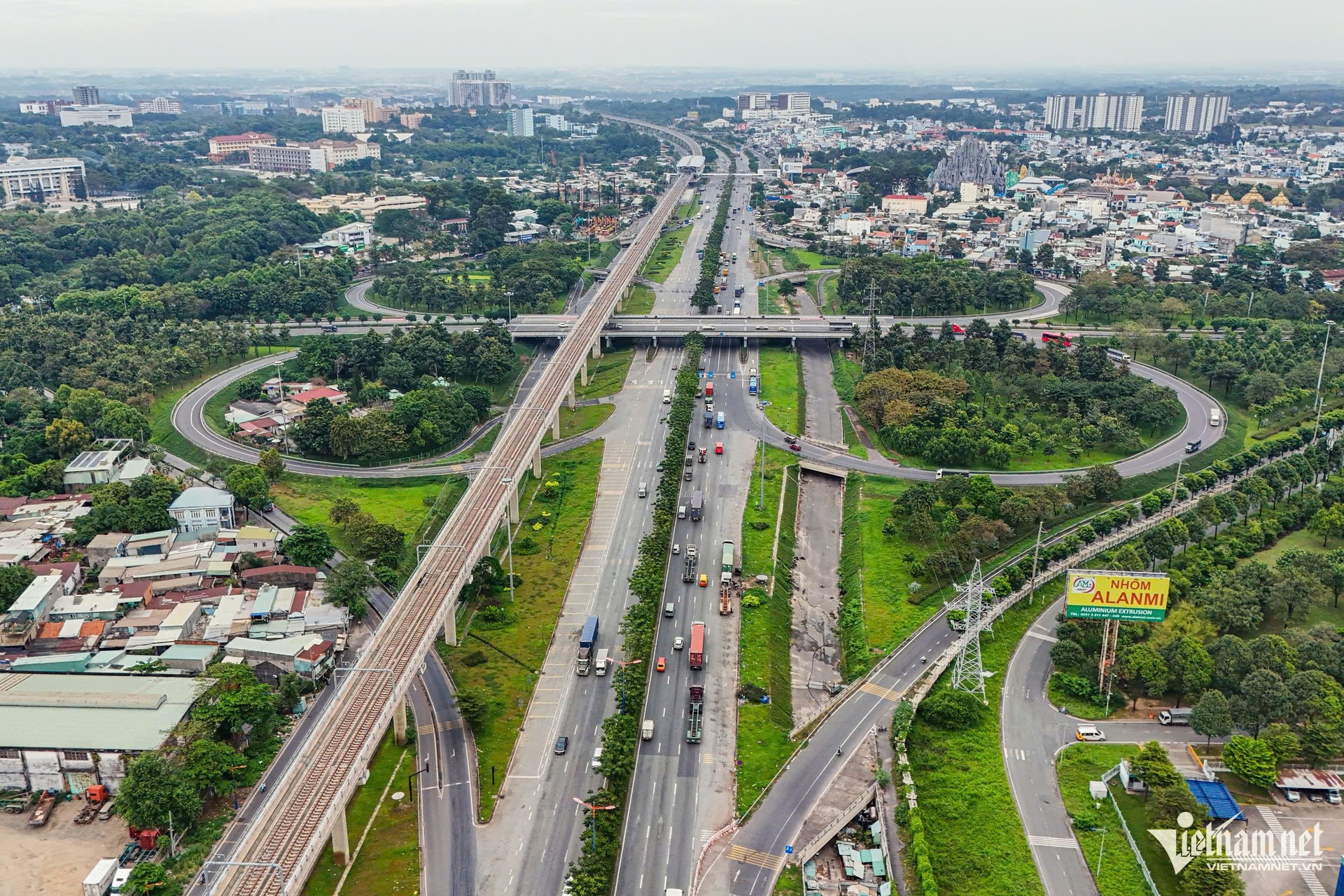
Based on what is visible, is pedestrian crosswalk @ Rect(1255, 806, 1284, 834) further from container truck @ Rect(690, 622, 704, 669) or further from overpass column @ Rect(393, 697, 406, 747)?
overpass column @ Rect(393, 697, 406, 747)

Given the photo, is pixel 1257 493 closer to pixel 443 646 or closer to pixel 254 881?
pixel 443 646

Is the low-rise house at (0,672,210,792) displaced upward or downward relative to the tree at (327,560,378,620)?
downward

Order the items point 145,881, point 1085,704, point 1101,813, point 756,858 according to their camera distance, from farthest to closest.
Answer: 1. point 1085,704
2. point 1101,813
3. point 756,858
4. point 145,881

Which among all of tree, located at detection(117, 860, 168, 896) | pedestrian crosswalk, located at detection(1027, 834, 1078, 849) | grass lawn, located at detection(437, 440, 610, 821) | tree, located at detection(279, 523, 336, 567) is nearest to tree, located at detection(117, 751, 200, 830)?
tree, located at detection(117, 860, 168, 896)

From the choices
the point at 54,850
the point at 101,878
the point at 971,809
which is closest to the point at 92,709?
the point at 54,850

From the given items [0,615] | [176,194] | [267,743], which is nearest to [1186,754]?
[267,743]

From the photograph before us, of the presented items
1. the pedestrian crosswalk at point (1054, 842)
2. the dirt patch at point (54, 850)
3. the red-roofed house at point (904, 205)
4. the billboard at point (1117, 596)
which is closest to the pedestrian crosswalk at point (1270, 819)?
the pedestrian crosswalk at point (1054, 842)

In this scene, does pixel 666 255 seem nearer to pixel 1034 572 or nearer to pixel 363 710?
pixel 1034 572
